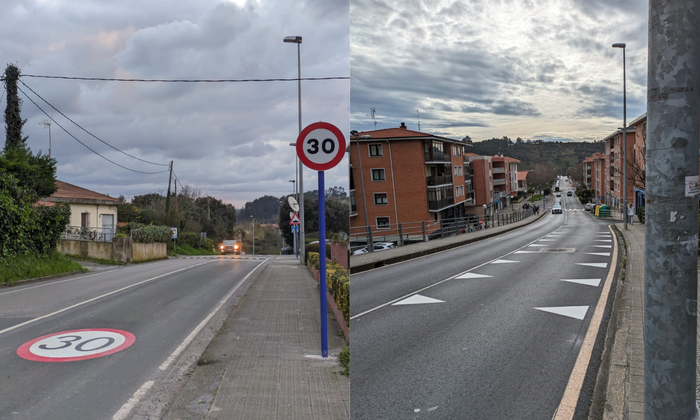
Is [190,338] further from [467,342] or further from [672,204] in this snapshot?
[672,204]

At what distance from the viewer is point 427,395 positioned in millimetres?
3695

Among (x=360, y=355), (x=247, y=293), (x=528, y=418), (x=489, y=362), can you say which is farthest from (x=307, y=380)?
(x=247, y=293)

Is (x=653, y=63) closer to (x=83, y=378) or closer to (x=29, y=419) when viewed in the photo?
(x=29, y=419)

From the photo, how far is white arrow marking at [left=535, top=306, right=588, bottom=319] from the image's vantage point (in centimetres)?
623

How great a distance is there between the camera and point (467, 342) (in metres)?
5.11

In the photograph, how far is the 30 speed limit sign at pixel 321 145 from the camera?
4.91 metres

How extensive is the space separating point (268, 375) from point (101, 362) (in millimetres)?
2019

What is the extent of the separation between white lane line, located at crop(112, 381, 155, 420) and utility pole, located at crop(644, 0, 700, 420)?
145 inches

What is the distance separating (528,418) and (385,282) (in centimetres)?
626

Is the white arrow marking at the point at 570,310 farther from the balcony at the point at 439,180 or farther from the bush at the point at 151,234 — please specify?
the balcony at the point at 439,180

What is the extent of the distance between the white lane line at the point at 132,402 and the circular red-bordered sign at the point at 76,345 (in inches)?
50.4

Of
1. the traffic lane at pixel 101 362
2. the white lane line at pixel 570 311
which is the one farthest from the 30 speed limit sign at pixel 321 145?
the white lane line at pixel 570 311

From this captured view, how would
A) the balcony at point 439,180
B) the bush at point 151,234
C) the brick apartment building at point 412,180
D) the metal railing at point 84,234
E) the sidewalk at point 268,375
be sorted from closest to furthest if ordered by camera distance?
the sidewalk at point 268,375 < the brick apartment building at point 412,180 < the metal railing at point 84,234 < the bush at point 151,234 < the balcony at point 439,180

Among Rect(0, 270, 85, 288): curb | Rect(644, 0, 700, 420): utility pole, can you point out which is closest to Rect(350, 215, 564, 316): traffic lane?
Rect(644, 0, 700, 420): utility pole
